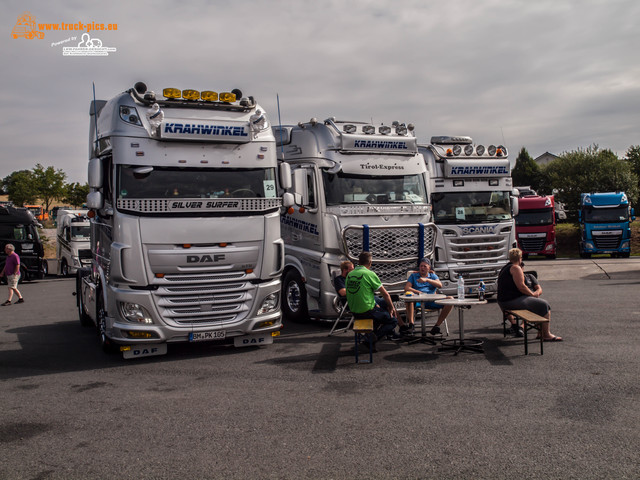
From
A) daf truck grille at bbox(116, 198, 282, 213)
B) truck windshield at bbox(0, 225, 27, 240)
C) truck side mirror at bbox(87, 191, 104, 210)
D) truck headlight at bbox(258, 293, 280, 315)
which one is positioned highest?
truck side mirror at bbox(87, 191, 104, 210)

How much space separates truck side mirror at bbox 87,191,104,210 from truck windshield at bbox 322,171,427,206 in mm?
4132

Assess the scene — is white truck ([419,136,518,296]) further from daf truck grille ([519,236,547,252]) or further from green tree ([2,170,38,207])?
green tree ([2,170,38,207])

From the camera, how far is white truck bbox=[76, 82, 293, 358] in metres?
8.64

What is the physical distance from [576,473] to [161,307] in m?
5.99

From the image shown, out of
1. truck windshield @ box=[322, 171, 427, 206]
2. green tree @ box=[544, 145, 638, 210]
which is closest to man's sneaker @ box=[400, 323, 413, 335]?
truck windshield @ box=[322, 171, 427, 206]

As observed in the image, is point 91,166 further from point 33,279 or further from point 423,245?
point 33,279

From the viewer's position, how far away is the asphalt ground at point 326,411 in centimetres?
487

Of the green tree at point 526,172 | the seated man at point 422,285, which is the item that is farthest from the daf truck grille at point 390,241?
the green tree at point 526,172

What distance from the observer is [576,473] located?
4.53 metres

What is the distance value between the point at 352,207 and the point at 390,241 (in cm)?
96

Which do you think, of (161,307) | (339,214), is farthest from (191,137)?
(339,214)

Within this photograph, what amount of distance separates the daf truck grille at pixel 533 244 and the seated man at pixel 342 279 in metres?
21.0

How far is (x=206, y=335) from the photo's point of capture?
9.02 metres

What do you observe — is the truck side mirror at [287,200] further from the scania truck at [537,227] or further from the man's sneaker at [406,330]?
the scania truck at [537,227]
